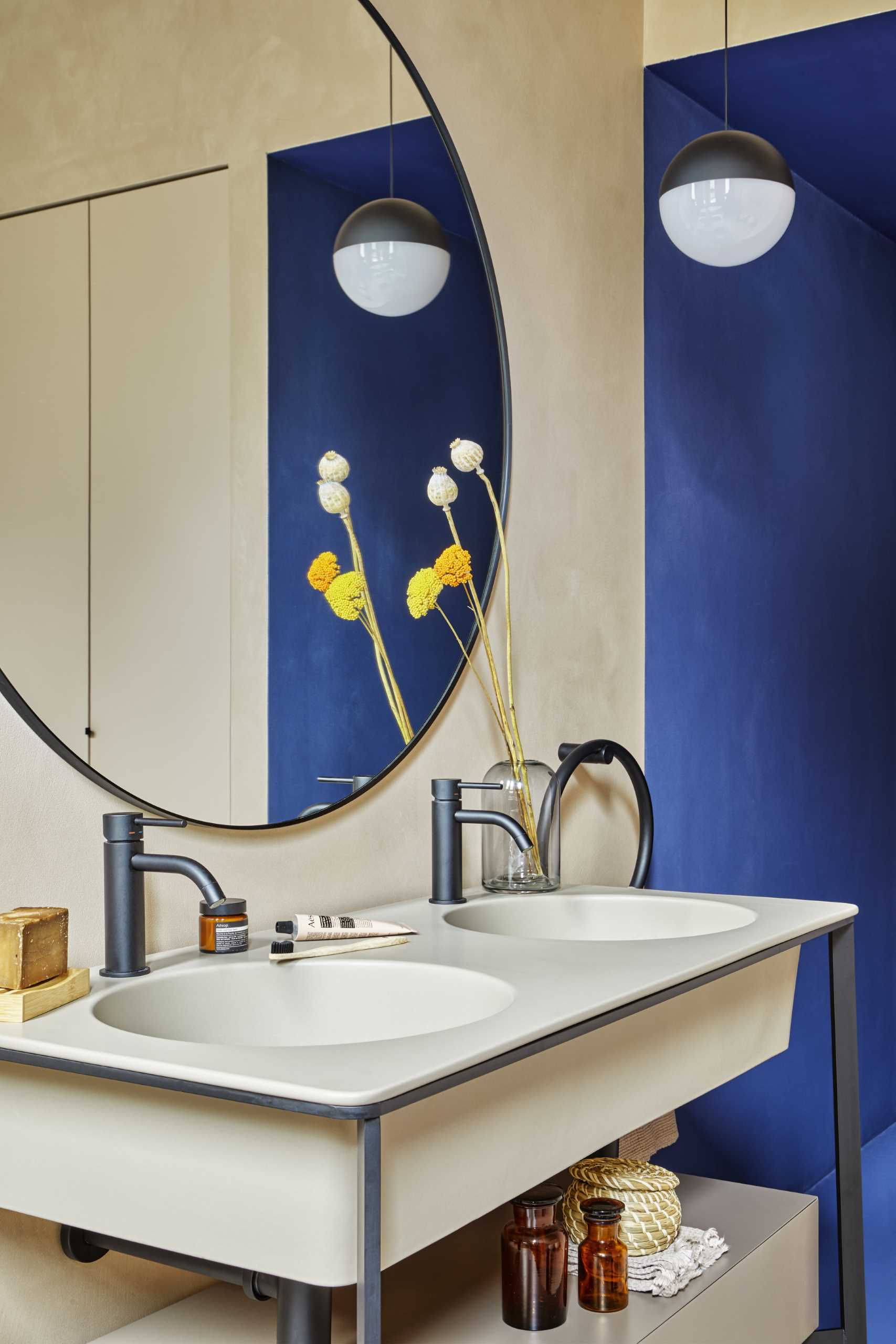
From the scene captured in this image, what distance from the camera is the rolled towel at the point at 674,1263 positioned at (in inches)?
63.9

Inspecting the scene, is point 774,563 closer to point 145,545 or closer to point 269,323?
point 269,323

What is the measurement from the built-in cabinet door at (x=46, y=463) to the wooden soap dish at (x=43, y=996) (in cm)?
27

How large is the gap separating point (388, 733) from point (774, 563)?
1.67 m

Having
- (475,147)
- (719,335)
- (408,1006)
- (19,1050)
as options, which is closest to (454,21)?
(475,147)

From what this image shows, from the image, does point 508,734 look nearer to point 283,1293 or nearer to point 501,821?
point 501,821

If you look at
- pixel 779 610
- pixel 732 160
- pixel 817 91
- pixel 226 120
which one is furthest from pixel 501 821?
pixel 817 91

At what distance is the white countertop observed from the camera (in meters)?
1.01

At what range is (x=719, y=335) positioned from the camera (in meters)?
3.03

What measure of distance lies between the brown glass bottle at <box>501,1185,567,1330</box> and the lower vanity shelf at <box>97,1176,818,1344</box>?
0.02 m

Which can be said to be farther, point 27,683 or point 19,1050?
point 27,683

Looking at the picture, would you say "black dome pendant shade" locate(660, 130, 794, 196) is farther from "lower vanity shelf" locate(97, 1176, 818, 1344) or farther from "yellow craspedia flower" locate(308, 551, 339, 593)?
"lower vanity shelf" locate(97, 1176, 818, 1344)

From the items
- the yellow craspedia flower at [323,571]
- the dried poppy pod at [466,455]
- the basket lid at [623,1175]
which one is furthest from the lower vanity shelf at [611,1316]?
the dried poppy pod at [466,455]

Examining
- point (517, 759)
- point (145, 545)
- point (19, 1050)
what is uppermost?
point (145, 545)

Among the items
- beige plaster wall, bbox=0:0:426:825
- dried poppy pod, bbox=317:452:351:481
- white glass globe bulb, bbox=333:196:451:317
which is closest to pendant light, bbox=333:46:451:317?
white glass globe bulb, bbox=333:196:451:317
